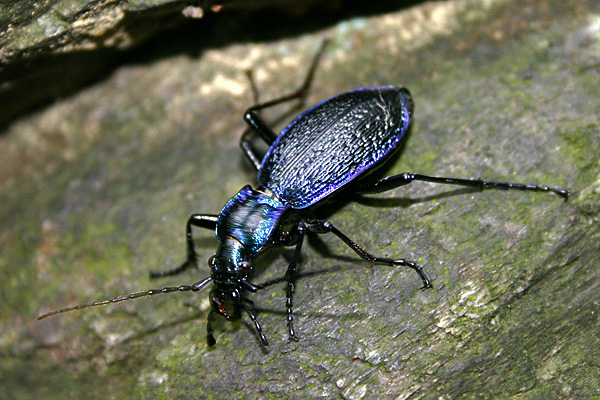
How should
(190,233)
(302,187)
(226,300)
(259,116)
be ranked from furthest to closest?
1. (259,116)
2. (190,233)
3. (302,187)
4. (226,300)

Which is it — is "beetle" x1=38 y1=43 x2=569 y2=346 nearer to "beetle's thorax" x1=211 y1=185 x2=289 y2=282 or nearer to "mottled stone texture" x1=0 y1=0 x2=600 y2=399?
"beetle's thorax" x1=211 y1=185 x2=289 y2=282

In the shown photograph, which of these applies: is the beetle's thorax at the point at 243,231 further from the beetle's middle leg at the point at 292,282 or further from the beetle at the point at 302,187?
the beetle's middle leg at the point at 292,282

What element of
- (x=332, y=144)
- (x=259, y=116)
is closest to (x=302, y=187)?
(x=332, y=144)

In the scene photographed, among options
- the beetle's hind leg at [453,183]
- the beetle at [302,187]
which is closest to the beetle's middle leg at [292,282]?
the beetle at [302,187]

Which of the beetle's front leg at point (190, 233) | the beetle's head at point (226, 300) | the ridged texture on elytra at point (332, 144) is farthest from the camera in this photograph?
the beetle's front leg at point (190, 233)

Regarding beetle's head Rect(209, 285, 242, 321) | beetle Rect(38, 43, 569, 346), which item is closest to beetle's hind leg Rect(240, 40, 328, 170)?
beetle Rect(38, 43, 569, 346)

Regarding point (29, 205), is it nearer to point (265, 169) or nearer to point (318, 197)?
point (265, 169)

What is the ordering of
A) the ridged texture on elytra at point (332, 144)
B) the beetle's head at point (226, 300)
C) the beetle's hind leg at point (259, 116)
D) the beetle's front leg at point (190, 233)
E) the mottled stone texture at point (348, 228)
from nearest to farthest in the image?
the mottled stone texture at point (348, 228), the beetle's head at point (226, 300), the ridged texture on elytra at point (332, 144), the beetle's front leg at point (190, 233), the beetle's hind leg at point (259, 116)

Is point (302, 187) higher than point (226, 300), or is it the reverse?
point (302, 187)

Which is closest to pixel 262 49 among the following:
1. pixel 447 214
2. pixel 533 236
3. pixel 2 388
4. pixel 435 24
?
pixel 435 24

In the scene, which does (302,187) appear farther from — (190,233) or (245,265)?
(190,233)
